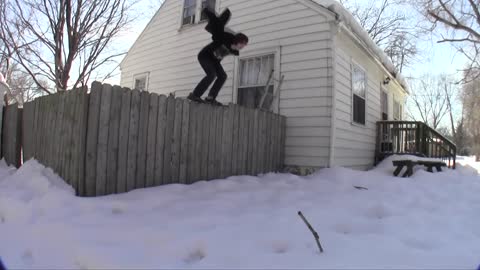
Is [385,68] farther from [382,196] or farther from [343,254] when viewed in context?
[343,254]

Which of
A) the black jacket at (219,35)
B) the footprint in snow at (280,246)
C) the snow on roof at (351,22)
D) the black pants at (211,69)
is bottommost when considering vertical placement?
the footprint in snow at (280,246)

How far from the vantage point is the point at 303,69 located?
259 inches

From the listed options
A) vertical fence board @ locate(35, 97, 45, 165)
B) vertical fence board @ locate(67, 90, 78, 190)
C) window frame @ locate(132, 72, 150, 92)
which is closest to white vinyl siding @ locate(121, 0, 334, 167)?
window frame @ locate(132, 72, 150, 92)

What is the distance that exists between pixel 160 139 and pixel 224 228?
→ 5.78 feet

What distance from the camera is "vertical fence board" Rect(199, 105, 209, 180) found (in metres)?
4.64

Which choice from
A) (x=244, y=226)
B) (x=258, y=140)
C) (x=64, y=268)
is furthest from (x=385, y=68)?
(x=64, y=268)

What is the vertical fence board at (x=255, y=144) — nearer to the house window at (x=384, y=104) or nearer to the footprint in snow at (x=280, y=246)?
the footprint in snow at (x=280, y=246)

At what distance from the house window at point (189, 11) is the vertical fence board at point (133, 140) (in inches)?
233

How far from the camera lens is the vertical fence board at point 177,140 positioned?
4.22 metres

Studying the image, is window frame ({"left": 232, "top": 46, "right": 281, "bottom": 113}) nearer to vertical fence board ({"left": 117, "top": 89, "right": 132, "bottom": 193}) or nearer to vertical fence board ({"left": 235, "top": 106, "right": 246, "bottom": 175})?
vertical fence board ({"left": 235, "top": 106, "right": 246, "bottom": 175})

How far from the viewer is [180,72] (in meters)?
8.96

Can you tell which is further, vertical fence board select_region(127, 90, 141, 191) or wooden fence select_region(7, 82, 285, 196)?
vertical fence board select_region(127, 90, 141, 191)

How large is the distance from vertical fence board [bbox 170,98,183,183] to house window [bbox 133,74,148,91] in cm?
643

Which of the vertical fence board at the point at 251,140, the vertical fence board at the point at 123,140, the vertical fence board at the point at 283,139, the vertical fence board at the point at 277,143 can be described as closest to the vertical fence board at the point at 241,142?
the vertical fence board at the point at 251,140
